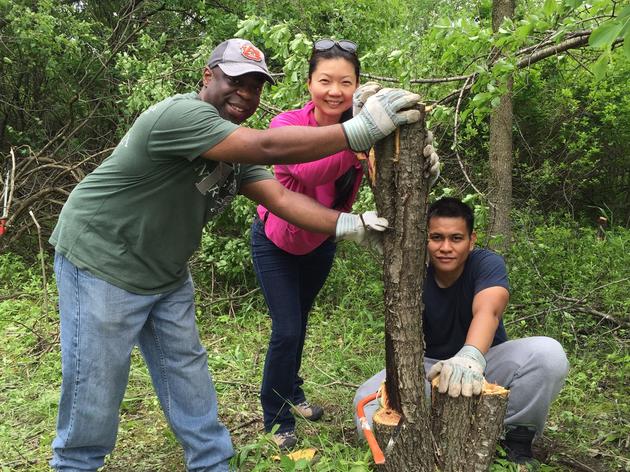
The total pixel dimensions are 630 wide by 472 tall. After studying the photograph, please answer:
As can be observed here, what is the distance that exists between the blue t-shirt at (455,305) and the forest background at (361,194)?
1.93 feet

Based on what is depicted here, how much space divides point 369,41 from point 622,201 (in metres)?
4.03

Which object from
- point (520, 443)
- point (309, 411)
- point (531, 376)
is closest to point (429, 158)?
point (531, 376)

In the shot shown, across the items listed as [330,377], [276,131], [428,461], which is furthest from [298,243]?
[330,377]

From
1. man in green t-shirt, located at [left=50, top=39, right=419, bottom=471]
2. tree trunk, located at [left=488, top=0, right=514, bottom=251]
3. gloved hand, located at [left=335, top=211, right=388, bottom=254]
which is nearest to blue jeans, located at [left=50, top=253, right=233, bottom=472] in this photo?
man in green t-shirt, located at [left=50, top=39, right=419, bottom=471]

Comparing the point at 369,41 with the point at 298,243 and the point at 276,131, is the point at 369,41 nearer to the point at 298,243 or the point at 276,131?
the point at 298,243

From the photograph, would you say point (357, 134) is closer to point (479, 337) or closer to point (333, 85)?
point (333, 85)

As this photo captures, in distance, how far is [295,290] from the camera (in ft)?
8.69

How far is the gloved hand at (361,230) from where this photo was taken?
83.9 inches

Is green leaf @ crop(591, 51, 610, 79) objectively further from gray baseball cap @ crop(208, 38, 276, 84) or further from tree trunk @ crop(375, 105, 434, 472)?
gray baseball cap @ crop(208, 38, 276, 84)

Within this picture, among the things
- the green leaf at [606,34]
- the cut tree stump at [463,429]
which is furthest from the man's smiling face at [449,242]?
the green leaf at [606,34]

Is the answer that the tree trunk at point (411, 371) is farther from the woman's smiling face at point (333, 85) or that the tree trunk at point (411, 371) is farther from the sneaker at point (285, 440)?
the sneaker at point (285, 440)

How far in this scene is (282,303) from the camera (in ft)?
8.51

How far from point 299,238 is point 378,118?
0.82 meters

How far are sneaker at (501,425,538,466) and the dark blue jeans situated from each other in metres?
1.03
